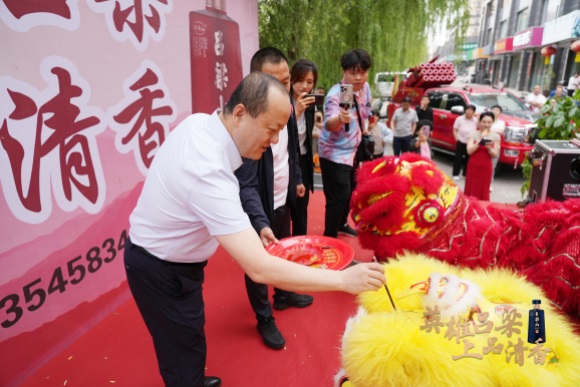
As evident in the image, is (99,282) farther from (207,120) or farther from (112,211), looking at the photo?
(207,120)

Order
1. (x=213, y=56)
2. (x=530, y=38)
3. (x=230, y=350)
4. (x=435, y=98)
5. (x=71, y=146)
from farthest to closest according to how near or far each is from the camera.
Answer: (x=530, y=38) < (x=435, y=98) < (x=213, y=56) < (x=230, y=350) < (x=71, y=146)

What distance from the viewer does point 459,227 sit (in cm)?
231

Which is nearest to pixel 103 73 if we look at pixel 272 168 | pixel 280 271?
pixel 272 168

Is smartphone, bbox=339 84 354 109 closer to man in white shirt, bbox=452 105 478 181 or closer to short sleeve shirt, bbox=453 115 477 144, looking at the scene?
man in white shirt, bbox=452 105 478 181

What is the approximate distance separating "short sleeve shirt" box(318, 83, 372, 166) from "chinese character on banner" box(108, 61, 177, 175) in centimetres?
113

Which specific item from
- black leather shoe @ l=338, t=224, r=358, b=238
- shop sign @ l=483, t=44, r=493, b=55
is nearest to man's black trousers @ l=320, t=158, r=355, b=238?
black leather shoe @ l=338, t=224, r=358, b=238

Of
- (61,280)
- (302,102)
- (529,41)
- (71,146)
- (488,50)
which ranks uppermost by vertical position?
(488,50)

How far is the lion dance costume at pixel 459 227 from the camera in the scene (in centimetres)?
211

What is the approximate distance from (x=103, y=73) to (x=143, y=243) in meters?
1.31

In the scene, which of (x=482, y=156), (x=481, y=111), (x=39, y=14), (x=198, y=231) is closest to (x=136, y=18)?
(x=39, y=14)

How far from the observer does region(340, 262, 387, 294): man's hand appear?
3.77 feet

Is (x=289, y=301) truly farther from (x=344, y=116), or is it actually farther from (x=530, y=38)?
(x=530, y=38)

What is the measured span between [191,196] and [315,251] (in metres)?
0.71

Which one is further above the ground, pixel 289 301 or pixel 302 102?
pixel 302 102
